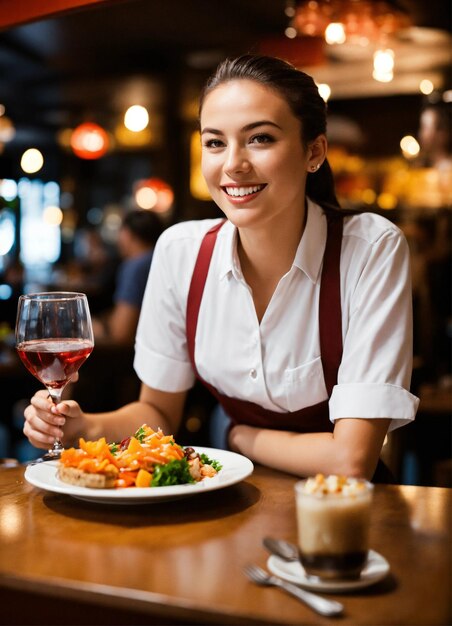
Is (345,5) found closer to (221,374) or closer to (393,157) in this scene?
(221,374)

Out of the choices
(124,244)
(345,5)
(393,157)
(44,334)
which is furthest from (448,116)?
(44,334)

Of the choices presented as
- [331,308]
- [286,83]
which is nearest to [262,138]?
[286,83]

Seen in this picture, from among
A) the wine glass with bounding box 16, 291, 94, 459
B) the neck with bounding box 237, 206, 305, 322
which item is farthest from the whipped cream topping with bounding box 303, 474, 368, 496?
the neck with bounding box 237, 206, 305, 322

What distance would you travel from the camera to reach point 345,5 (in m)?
5.37

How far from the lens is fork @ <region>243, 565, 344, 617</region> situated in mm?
1079

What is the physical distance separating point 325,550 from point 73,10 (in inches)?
64.1

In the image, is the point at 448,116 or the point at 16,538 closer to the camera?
the point at 16,538

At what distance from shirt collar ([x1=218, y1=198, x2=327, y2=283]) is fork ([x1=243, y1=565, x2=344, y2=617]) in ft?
3.16

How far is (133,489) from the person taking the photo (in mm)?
1511

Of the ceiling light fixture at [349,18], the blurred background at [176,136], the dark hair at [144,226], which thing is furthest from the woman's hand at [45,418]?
the dark hair at [144,226]

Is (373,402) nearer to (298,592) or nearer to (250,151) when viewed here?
(250,151)

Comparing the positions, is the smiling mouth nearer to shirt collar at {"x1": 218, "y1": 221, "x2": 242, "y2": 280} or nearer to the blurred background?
shirt collar at {"x1": 218, "y1": 221, "x2": 242, "y2": 280}

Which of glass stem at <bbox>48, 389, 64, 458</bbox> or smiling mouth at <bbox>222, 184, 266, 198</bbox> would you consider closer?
glass stem at <bbox>48, 389, 64, 458</bbox>

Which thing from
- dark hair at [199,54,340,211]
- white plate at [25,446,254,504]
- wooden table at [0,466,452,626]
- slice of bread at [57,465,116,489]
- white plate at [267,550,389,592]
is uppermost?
dark hair at [199,54,340,211]
